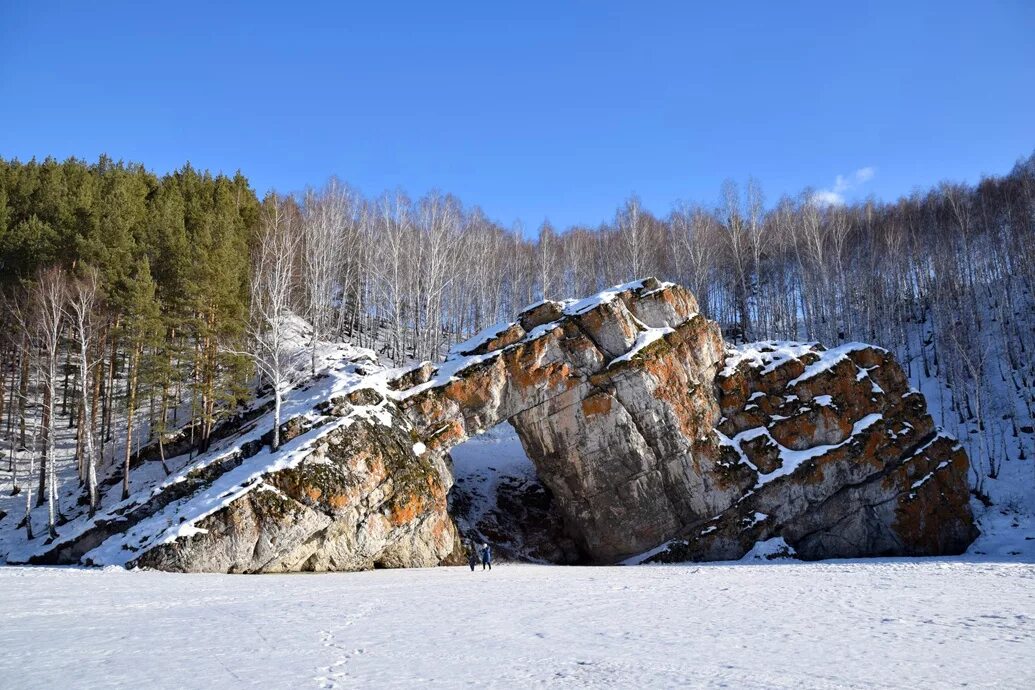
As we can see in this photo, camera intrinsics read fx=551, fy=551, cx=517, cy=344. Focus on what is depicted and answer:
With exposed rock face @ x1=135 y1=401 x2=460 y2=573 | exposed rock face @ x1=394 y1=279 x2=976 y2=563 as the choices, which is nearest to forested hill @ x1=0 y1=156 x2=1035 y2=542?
exposed rock face @ x1=135 y1=401 x2=460 y2=573

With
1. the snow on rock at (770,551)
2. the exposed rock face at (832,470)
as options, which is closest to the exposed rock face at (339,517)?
the exposed rock face at (832,470)

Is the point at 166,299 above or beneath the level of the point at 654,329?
above

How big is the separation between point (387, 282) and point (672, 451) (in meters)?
28.1

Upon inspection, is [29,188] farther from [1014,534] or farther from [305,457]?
[1014,534]

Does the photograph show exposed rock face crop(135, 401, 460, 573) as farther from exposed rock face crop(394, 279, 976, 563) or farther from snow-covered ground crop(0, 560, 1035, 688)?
exposed rock face crop(394, 279, 976, 563)

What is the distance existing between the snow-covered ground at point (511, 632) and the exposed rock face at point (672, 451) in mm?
9089

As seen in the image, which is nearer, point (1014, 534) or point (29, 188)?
point (1014, 534)

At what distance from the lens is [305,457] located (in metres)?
20.3

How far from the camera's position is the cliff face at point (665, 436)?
23797 mm

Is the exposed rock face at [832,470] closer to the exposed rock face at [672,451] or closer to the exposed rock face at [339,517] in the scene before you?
the exposed rock face at [672,451]

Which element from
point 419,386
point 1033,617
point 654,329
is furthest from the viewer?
point 654,329

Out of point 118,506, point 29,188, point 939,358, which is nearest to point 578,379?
point 118,506

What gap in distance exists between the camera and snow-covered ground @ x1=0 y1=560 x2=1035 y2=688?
22.9 ft

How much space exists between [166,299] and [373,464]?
18563mm
